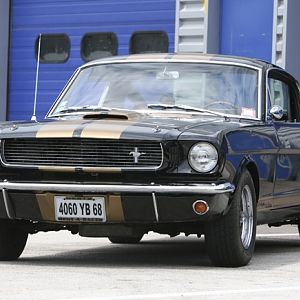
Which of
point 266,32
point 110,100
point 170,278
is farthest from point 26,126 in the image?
point 266,32

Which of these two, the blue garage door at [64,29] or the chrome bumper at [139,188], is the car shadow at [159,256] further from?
the blue garage door at [64,29]

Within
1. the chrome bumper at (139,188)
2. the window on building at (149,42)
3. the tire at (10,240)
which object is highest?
the window on building at (149,42)

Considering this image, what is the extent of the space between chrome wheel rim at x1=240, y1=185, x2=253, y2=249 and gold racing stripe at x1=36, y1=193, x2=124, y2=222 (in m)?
0.90

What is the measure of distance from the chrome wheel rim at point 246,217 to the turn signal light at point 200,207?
560 millimetres

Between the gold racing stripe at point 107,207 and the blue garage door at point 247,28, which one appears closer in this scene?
the gold racing stripe at point 107,207

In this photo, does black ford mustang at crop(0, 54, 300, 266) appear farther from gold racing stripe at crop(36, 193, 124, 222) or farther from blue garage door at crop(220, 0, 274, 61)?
blue garage door at crop(220, 0, 274, 61)

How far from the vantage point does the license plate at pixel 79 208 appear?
8.30m

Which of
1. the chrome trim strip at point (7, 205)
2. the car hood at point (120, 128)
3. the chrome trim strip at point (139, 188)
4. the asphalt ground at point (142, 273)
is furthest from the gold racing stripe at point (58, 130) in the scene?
the asphalt ground at point (142, 273)

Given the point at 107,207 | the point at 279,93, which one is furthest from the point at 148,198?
the point at 279,93

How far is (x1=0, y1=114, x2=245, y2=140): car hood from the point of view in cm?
827

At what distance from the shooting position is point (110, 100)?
9.52 m

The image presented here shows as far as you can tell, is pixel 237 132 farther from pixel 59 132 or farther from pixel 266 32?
pixel 266 32

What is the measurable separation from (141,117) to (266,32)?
7.63 meters

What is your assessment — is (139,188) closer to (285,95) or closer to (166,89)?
(166,89)
